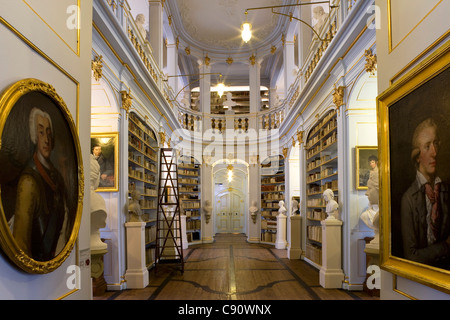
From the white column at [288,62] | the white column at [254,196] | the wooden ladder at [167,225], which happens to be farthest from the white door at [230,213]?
the white column at [288,62]

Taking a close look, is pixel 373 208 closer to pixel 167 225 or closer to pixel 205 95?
pixel 167 225

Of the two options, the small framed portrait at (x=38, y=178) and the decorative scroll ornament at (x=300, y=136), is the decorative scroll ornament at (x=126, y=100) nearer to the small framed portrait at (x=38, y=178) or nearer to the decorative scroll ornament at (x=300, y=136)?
the small framed portrait at (x=38, y=178)

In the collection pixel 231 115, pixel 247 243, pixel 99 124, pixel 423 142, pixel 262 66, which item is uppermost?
pixel 262 66

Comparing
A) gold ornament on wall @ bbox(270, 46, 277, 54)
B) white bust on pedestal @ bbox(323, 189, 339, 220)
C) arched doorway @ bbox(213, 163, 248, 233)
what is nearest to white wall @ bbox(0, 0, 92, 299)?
white bust on pedestal @ bbox(323, 189, 339, 220)

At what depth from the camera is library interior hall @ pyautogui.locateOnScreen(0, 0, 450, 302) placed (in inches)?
79.5

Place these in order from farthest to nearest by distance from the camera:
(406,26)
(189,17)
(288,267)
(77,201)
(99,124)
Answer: (189,17)
(288,267)
(99,124)
(77,201)
(406,26)

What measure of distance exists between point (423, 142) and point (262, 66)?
13957mm

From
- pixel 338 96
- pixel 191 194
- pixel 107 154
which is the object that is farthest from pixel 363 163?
pixel 191 194

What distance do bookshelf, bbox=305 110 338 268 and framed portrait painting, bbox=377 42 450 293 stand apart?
4662 mm

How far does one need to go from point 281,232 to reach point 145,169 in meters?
5.60

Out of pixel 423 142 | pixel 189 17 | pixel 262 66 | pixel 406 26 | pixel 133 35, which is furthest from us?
pixel 262 66

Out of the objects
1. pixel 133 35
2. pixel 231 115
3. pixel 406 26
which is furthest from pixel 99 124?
pixel 231 115

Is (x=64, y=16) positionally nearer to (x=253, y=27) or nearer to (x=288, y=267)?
(x=288, y=267)

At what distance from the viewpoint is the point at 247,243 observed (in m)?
13.4
